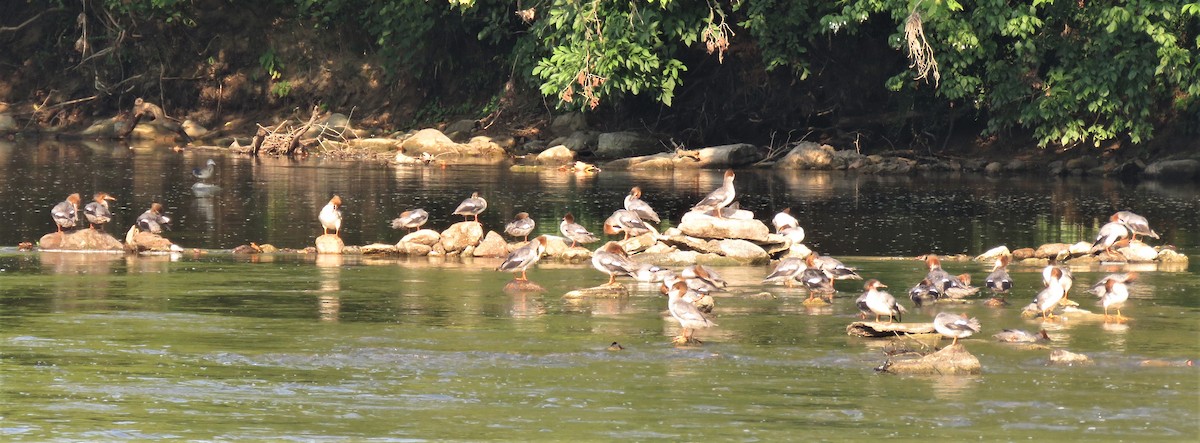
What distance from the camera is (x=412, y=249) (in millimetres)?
20781

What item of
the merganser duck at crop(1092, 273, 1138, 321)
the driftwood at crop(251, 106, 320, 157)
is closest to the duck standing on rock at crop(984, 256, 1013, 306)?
the merganser duck at crop(1092, 273, 1138, 321)

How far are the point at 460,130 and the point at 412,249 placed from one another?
83.9 feet

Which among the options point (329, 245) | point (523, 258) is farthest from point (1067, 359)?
point (329, 245)

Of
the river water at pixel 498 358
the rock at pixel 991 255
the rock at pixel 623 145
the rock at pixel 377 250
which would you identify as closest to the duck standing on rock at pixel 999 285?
the river water at pixel 498 358

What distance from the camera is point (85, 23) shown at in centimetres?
4988

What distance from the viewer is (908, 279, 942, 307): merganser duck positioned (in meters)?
15.9

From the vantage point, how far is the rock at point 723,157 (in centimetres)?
4034

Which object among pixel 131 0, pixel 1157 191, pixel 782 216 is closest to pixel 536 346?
pixel 782 216

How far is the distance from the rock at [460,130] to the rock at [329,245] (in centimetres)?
2475

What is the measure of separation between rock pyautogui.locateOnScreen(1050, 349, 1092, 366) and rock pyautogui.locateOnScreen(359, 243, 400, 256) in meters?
9.94

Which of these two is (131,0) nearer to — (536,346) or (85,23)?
(85,23)

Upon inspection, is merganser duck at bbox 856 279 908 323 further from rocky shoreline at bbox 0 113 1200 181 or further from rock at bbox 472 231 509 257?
rocky shoreline at bbox 0 113 1200 181

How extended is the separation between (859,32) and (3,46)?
28650mm

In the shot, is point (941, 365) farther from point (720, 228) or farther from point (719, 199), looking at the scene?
point (719, 199)
